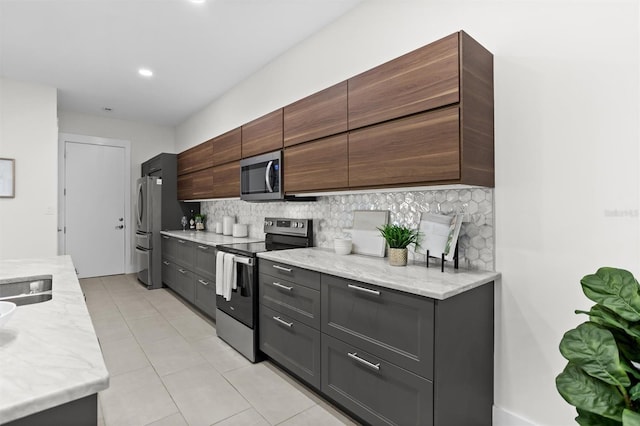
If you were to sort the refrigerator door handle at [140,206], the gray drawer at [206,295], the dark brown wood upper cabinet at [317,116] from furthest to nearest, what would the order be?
the refrigerator door handle at [140,206]
the gray drawer at [206,295]
the dark brown wood upper cabinet at [317,116]

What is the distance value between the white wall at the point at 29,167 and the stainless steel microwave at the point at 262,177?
114 inches

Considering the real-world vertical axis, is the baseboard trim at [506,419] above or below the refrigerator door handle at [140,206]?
below

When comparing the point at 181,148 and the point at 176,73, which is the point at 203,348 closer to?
the point at 176,73

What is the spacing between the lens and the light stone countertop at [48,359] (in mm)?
650

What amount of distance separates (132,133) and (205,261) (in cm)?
372

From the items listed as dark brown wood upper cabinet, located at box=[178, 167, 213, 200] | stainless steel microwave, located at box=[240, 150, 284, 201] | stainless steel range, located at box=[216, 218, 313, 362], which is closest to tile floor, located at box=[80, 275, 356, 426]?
stainless steel range, located at box=[216, 218, 313, 362]

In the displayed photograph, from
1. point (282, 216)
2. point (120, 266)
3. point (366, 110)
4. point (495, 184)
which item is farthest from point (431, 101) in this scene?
point (120, 266)

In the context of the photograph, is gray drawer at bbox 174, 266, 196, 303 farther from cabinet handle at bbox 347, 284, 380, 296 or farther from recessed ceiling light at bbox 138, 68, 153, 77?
cabinet handle at bbox 347, 284, 380, 296

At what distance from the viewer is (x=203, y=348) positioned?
2.94 metres

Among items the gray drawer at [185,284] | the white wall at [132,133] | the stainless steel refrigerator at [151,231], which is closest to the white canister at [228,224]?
the gray drawer at [185,284]

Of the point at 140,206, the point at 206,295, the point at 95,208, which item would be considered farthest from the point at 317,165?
the point at 95,208

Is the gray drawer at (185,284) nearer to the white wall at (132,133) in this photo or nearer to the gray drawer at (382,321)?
the white wall at (132,133)

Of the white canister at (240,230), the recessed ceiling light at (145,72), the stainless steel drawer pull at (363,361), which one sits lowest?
the stainless steel drawer pull at (363,361)

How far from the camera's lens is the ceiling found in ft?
8.71
